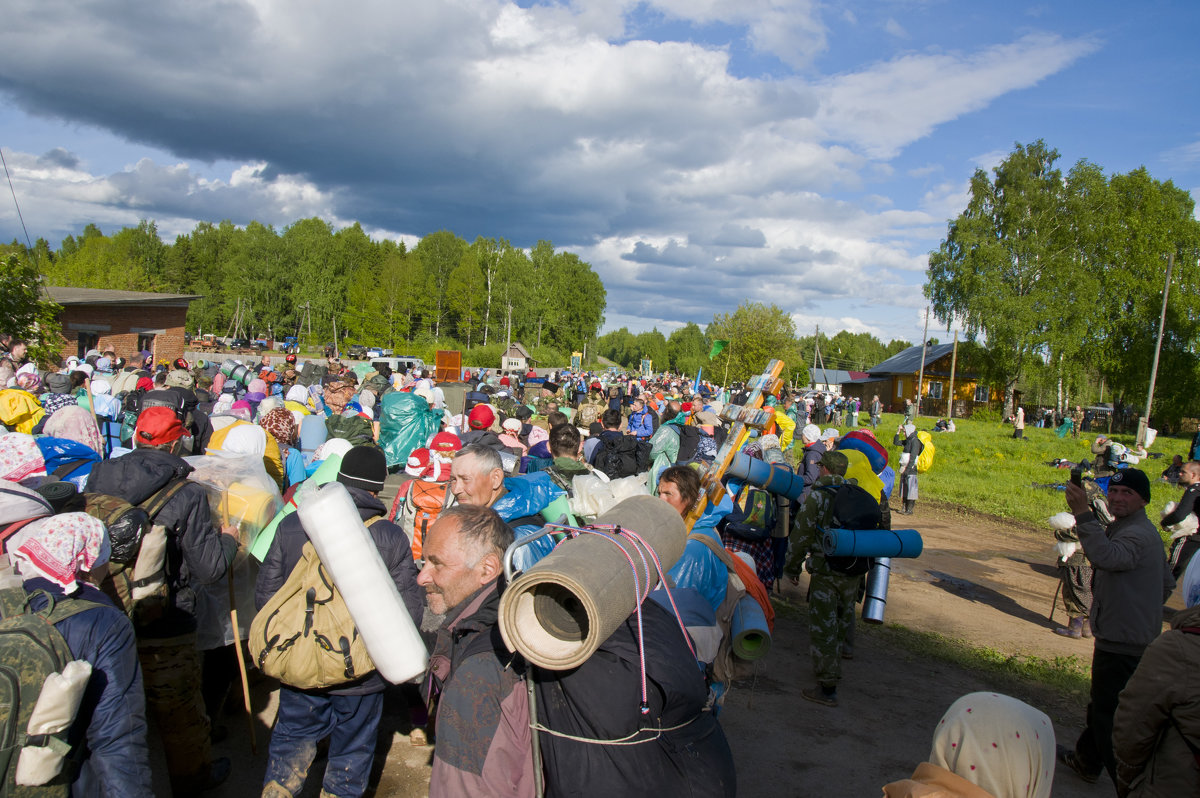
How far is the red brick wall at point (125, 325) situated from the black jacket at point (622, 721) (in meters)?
29.1

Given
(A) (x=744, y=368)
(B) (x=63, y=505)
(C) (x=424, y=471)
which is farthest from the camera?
(A) (x=744, y=368)

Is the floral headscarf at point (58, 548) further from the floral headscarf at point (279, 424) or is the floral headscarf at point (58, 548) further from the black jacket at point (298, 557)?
the floral headscarf at point (279, 424)

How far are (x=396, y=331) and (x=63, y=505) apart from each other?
68.2 m

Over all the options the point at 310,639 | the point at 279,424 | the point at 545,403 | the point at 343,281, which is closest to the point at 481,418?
the point at 279,424

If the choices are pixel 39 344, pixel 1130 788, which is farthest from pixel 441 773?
pixel 39 344

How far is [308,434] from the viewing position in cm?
746

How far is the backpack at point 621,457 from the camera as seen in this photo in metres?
7.97

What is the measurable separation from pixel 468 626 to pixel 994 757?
5.23ft

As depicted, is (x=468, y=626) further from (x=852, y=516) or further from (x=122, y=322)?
(x=122, y=322)

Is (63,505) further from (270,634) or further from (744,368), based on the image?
(744,368)

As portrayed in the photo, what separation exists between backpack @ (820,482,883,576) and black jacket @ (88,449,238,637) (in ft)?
13.0

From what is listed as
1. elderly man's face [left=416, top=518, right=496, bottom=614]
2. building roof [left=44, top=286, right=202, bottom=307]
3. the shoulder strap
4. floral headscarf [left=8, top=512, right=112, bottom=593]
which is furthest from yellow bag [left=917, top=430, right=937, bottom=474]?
building roof [left=44, top=286, right=202, bottom=307]

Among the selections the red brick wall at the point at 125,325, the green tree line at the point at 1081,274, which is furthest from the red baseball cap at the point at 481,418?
the green tree line at the point at 1081,274

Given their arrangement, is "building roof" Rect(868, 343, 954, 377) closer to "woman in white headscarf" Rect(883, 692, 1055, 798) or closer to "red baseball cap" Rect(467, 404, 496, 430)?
"red baseball cap" Rect(467, 404, 496, 430)
